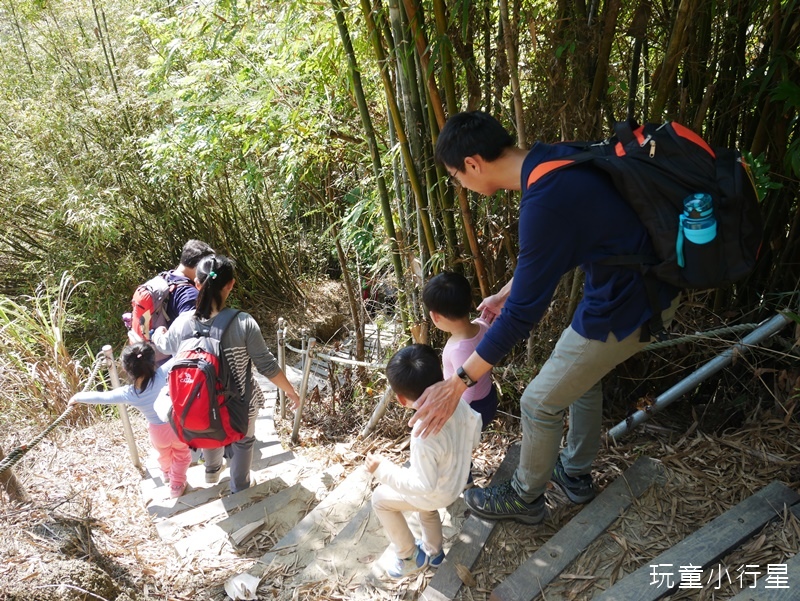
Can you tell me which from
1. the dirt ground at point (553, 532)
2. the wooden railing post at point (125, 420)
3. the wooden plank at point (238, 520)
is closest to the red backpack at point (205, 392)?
the wooden plank at point (238, 520)

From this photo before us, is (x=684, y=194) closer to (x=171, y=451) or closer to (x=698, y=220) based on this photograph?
(x=698, y=220)

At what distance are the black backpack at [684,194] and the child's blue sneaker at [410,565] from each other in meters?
1.16

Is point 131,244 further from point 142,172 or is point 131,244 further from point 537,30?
point 537,30

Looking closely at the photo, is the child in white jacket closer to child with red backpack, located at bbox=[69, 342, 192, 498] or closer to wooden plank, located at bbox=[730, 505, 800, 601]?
wooden plank, located at bbox=[730, 505, 800, 601]

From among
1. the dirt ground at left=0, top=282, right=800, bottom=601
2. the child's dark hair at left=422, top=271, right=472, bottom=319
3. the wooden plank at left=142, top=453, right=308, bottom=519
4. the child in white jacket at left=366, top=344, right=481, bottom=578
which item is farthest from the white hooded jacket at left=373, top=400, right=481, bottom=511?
the wooden plank at left=142, top=453, right=308, bottom=519

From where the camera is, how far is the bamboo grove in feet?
7.14

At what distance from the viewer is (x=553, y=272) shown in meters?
1.58

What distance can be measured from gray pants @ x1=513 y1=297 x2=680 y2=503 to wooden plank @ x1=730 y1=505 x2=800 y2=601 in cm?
62

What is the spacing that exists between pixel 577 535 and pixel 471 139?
1248 mm

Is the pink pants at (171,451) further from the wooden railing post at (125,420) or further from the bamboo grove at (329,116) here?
the bamboo grove at (329,116)

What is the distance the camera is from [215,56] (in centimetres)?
484

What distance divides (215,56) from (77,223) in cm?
246

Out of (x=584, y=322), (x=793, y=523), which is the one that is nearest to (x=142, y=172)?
(x=584, y=322)

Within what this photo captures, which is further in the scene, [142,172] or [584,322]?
[142,172]
